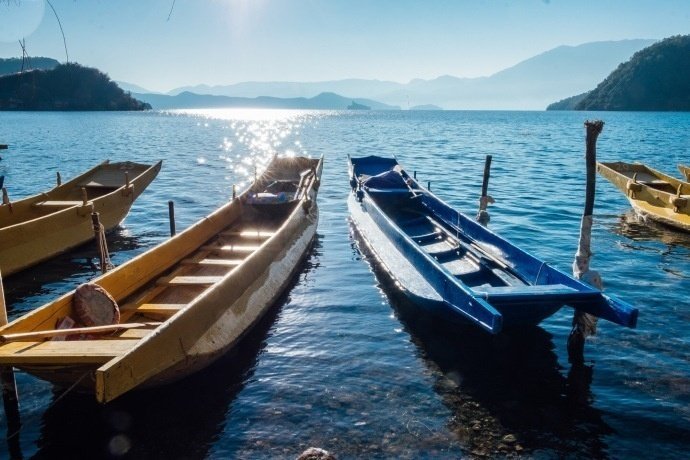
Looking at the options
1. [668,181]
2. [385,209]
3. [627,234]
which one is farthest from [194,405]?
[668,181]

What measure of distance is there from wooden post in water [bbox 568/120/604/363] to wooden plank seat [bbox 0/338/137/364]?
830cm

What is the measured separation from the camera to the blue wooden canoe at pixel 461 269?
8.86 metres

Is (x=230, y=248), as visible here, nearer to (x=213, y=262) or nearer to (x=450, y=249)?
(x=213, y=262)

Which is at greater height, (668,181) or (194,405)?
(668,181)

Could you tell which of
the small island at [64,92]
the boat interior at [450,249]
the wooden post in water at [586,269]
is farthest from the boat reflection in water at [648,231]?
the small island at [64,92]

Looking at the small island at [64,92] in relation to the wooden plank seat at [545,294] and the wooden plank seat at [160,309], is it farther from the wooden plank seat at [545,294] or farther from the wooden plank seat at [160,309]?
the wooden plank seat at [545,294]

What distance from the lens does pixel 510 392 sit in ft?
28.5

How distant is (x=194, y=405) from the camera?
830 centimetres

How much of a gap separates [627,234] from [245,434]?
17.9 meters

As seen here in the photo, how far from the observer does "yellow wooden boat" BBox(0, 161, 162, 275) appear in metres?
14.0

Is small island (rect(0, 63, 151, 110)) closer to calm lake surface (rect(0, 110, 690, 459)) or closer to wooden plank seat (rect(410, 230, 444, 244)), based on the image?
wooden plank seat (rect(410, 230, 444, 244))

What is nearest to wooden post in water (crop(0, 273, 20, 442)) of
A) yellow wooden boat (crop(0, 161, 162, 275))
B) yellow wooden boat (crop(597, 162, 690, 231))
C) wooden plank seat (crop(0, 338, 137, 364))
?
wooden plank seat (crop(0, 338, 137, 364))

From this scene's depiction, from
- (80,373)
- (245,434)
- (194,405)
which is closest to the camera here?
(80,373)

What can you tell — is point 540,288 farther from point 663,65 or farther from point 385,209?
point 663,65
